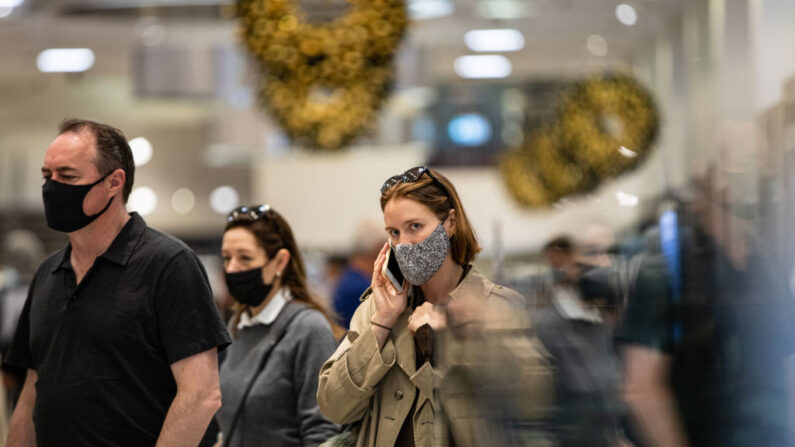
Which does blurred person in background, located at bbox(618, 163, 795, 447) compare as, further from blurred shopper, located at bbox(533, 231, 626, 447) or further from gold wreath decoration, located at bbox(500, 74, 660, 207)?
gold wreath decoration, located at bbox(500, 74, 660, 207)

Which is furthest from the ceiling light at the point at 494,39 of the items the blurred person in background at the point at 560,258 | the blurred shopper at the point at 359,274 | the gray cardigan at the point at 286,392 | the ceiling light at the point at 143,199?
the blurred person in background at the point at 560,258

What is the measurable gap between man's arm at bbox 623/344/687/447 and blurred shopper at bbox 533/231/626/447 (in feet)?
0.10

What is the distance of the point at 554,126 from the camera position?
1062cm

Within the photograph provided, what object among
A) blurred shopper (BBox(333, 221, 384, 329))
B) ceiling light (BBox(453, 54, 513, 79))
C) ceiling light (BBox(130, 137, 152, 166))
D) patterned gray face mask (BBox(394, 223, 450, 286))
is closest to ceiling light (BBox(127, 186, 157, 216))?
ceiling light (BBox(130, 137, 152, 166))

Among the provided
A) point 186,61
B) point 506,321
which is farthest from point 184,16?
point 506,321

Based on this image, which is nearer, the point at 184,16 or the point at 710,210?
the point at 710,210

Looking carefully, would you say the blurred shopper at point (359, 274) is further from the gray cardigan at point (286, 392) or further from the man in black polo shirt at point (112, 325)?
the man in black polo shirt at point (112, 325)

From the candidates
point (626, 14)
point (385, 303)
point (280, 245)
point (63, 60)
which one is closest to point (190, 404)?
point (385, 303)

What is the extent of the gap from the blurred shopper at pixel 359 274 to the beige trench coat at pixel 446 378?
3.52m

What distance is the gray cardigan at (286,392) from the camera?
3.16 metres

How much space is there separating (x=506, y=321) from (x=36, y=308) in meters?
1.49

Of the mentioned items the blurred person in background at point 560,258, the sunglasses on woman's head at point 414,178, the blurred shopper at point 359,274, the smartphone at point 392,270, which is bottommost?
the blurred shopper at point 359,274

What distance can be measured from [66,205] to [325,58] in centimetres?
614

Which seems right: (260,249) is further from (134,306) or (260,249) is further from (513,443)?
(513,443)
